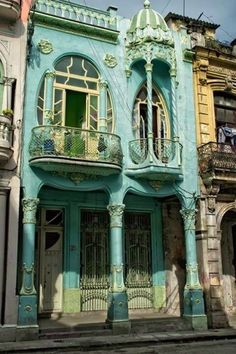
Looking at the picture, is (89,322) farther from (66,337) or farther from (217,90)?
(217,90)

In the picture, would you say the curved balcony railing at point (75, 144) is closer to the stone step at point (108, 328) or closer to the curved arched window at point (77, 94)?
the curved arched window at point (77, 94)

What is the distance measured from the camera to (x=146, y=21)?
13.8m

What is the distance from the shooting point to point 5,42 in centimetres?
1190

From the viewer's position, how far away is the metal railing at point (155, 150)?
12873 mm

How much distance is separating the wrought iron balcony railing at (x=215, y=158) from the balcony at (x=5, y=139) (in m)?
6.33

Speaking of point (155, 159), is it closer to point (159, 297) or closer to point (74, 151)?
point (74, 151)

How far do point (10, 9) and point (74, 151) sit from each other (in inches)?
170

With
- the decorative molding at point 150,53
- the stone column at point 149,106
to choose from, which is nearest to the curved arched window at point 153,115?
the stone column at point 149,106

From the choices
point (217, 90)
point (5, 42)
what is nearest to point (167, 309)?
point (217, 90)

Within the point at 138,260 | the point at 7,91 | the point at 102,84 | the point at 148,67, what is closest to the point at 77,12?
the point at 102,84

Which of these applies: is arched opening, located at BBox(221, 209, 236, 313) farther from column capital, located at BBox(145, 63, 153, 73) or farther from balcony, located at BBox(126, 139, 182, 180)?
column capital, located at BBox(145, 63, 153, 73)

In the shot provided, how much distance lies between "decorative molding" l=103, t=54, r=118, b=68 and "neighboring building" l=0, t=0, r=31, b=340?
8.84 ft

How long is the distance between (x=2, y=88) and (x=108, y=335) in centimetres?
737

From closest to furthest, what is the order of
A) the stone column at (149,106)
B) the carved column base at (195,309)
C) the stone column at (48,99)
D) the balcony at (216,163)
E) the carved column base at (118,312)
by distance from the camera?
the carved column base at (118,312), the stone column at (48,99), the carved column base at (195,309), the stone column at (149,106), the balcony at (216,163)
